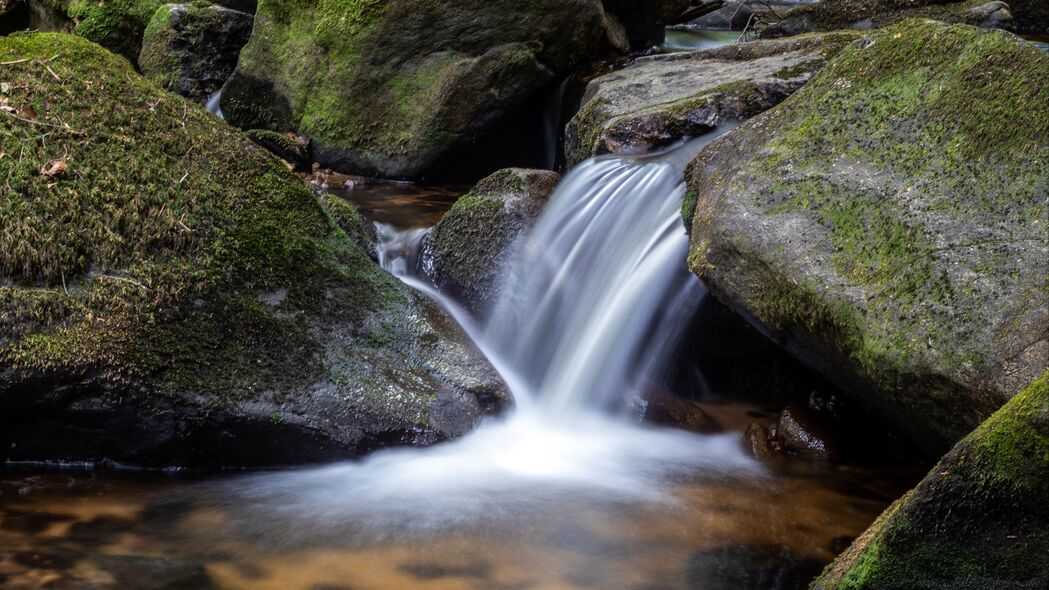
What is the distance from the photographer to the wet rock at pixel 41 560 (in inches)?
119

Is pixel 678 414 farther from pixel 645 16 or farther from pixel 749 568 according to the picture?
pixel 645 16

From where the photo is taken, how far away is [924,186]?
3637 mm

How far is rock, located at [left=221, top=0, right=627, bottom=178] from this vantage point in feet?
25.7

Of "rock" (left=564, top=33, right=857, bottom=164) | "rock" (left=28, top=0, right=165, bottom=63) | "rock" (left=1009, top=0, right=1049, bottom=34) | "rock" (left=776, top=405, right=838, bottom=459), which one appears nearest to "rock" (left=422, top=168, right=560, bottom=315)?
"rock" (left=564, top=33, right=857, bottom=164)

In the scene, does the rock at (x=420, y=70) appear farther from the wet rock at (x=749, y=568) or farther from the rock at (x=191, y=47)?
the wet rock at (x=749, y=568)

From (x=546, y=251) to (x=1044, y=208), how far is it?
2.86 metres

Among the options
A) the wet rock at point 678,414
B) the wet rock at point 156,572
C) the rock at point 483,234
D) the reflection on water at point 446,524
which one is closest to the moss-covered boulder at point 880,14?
the rock at point 483,234

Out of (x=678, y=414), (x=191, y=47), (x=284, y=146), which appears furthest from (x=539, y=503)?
(x=191, y=47)

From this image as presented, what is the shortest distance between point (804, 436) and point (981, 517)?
2027mm

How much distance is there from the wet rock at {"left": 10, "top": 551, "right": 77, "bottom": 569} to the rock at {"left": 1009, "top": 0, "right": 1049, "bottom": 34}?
9963mm

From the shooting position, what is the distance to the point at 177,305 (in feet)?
12.6

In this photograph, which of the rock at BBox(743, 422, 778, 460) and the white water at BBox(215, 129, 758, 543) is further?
the rock at BBox(743, 422, 778, 460)

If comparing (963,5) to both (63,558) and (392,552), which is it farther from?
(63,558)

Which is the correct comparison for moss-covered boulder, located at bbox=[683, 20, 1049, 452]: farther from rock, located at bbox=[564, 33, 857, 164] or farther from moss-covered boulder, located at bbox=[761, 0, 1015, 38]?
moss-covered boulder, located at bbox=[761, 0, 1015, 38]
